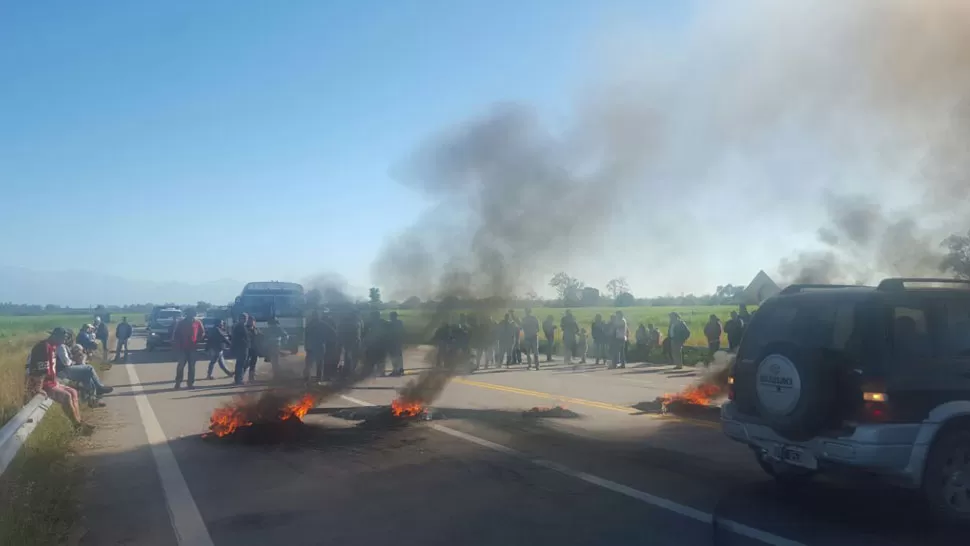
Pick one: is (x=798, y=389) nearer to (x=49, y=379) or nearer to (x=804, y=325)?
(x=804, y=325)

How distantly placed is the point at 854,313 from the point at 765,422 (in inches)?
45.5

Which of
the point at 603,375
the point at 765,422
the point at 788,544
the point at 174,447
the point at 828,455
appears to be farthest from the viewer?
the point at 603,375

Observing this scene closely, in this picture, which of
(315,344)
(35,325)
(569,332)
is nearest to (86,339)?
(315,344)

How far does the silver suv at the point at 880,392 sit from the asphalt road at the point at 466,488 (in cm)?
45

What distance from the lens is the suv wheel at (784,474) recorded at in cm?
713

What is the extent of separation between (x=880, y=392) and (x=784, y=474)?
1625 millimetres

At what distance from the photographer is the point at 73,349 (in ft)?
49.0

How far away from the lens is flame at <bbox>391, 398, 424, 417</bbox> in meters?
11.3

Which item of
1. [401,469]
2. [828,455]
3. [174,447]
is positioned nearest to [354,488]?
[401,469]

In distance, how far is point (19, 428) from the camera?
8297 mm

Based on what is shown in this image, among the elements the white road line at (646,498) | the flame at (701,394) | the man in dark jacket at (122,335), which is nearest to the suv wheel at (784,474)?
the white road line at (646,498)

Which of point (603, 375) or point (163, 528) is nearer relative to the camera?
point (163, 528)

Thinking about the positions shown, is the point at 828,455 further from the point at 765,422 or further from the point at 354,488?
the point at 354,488

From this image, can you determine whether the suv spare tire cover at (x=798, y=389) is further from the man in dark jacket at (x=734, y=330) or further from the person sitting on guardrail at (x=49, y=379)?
the man in dark jacket at (x=734, y=330)
